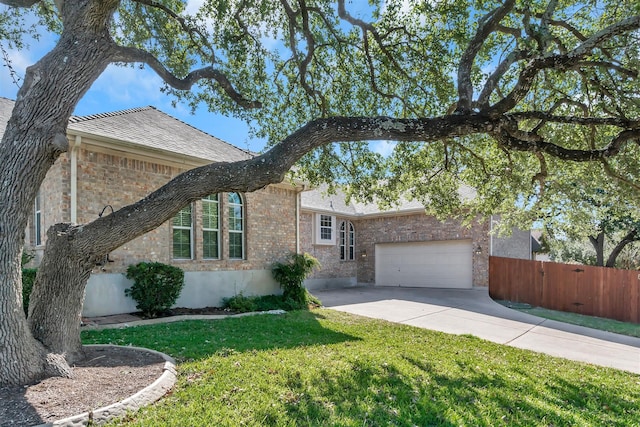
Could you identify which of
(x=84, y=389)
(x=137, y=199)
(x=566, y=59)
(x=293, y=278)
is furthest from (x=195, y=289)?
(x=566, y=59)

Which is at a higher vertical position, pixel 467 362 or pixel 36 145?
pixel 36 145

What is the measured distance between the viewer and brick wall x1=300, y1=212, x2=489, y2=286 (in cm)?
1522

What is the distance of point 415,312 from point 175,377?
317 inches

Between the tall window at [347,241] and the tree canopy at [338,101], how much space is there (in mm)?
8441

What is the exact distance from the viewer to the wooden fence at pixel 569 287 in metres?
11.7

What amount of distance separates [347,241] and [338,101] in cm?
1071

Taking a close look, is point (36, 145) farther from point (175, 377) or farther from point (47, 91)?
point (175, 377)

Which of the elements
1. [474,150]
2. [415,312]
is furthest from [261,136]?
[415,312]

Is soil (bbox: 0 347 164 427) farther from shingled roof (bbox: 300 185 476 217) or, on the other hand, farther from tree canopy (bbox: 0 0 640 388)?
shingled roof (bbox: 300 185 476 217)

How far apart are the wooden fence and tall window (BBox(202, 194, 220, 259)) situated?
1065 centimetres

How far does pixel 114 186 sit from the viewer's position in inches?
345

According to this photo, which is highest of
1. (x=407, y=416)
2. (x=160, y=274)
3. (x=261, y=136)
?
(x=261, y=136)

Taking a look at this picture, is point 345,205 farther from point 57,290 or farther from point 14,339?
point 14,339

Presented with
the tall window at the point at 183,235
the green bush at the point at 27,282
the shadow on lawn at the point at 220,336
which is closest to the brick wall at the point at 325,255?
the tall window at the point at 183,235
